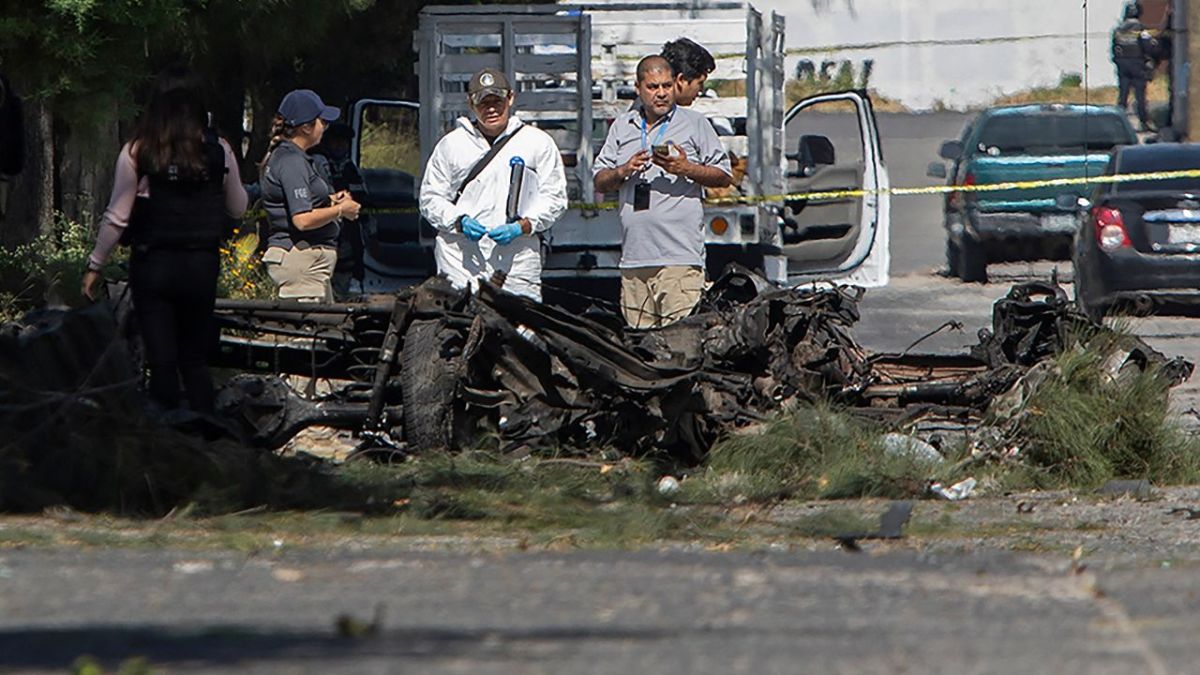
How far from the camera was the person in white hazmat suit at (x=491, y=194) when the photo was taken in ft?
31.9

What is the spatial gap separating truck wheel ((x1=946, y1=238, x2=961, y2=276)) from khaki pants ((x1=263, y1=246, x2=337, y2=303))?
12254 mm

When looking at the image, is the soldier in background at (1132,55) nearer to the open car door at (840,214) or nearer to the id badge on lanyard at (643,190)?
the open car door at (840,214)

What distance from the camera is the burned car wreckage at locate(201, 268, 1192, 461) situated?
8469 mm

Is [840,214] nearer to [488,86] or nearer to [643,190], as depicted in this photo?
[643,190]

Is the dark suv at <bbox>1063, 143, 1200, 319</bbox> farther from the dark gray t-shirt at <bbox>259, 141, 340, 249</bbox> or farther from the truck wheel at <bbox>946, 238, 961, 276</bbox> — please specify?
the dark gray t-shirt at <bbox>259, 141, 340, 249</bbox>

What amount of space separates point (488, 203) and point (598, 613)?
4531mm

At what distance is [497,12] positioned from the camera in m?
14.2

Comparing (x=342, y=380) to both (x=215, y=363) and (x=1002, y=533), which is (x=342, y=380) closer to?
(x=215, y=363)

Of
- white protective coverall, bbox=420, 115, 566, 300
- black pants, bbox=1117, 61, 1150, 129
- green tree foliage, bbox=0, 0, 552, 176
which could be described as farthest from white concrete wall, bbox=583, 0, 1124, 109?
white protective coverall, bbox=420, 115, 566, 300

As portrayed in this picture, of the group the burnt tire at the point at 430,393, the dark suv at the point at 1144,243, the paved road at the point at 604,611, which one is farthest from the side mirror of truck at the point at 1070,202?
the paved road at the point at 604,611

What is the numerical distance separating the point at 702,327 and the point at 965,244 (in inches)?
489

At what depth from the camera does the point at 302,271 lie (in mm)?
10367

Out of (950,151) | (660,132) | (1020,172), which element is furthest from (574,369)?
(1020,172)

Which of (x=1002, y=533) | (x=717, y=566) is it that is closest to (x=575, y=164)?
(x=1002, y=533)
